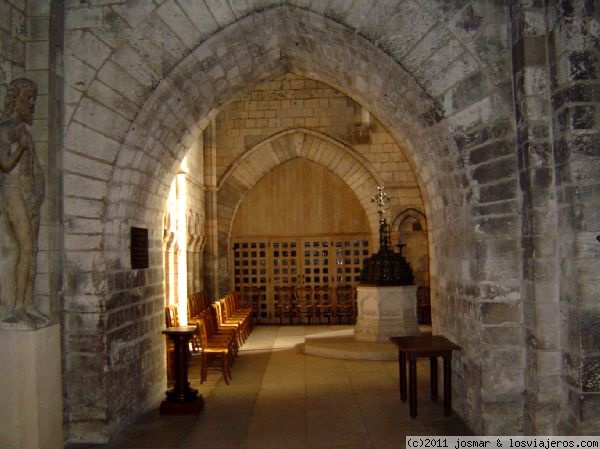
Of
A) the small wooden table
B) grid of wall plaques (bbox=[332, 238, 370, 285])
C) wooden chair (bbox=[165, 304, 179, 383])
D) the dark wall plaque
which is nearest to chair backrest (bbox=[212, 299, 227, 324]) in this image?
wooden chair (bbox=[165, 304, 179, 383])

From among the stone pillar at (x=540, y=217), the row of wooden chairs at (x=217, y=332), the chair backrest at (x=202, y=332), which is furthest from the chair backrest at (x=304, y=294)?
the stone pillar at (x=540, y=217)

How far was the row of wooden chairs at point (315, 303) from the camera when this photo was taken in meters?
11.9

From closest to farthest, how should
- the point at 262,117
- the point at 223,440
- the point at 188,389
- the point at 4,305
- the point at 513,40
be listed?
1. the point at 4,305
2. the point at 513,40
3. the point at 223,440
4. the point at 188,389
5. the point at 262,117

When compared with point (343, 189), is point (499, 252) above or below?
below

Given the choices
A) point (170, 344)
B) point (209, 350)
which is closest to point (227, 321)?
point (170, 344)

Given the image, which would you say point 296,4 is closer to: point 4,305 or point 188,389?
point 4,305

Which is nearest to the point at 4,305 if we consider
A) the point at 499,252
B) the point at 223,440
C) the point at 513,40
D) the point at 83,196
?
the point at 83,196

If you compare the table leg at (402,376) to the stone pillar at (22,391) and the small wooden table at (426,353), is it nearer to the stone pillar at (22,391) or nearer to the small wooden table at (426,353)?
the small wooden table at (426,353)

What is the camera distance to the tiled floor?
467 centimetres

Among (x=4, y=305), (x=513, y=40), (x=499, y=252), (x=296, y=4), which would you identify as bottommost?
(x=4, y=305)

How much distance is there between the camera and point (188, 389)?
558 cm

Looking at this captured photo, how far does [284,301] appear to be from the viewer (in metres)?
12.3

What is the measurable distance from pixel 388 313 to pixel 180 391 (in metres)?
3.96

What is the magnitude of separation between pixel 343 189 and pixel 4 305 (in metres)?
8.98
